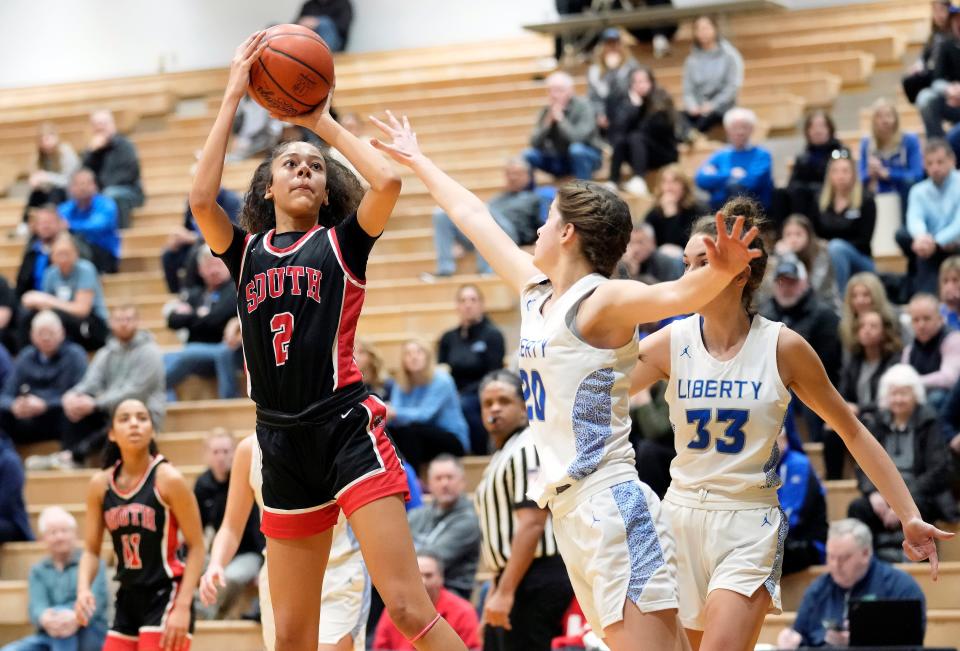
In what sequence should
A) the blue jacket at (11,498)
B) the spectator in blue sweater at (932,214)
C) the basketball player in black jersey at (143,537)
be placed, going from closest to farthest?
1. the basketball player in black jersey at (143,537)
2. the spectator in blue sweater at (932,214)
3. the blue jacket at (11,498)

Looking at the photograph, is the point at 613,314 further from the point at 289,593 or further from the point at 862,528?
the point at 862,528

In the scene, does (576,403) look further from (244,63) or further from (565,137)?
(565,137)

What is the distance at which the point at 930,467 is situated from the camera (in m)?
7.80

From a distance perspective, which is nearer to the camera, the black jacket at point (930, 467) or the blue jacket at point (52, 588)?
the black jacket at point (930, 467)

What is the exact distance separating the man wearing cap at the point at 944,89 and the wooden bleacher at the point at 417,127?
0.65 meters

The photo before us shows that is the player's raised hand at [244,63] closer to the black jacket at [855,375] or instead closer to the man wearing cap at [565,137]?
the black jacket at [855,375]

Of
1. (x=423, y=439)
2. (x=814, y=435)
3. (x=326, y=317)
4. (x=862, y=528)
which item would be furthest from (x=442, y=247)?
(x=326, y=317)

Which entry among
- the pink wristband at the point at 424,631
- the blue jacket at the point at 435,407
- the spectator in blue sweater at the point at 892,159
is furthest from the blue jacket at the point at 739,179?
the pink wristband at the point at 424,631

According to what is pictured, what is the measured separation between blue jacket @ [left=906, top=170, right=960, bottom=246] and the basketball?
6.24 meters

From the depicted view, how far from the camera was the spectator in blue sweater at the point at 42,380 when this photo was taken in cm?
1088

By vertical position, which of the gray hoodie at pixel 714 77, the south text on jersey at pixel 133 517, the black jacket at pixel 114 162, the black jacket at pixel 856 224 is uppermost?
the gray hoodie at pixel 714 77

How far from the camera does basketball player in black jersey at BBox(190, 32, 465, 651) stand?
426 cm

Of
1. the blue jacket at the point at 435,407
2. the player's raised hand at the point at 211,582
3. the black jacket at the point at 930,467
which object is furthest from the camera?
the blue jacket at the point at 435,407

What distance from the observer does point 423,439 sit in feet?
30.7
